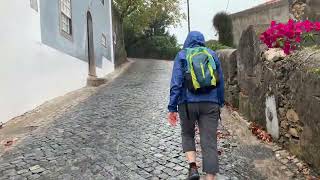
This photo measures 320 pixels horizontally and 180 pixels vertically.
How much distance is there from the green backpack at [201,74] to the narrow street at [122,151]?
46.3 inches

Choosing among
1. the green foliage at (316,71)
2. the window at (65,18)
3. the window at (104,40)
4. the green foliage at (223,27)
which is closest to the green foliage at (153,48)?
the window at (104,40)

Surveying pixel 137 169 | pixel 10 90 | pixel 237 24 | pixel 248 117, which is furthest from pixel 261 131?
pixel 237 24

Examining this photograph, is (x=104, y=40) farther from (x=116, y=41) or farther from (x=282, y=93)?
(x=282, y=93)

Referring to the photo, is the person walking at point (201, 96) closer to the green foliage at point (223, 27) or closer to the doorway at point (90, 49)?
the green foliage at point (223, 27)

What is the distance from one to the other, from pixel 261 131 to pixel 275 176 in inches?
75.3

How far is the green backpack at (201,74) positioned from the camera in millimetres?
4688

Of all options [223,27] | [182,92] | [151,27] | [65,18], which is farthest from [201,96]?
[151,27]

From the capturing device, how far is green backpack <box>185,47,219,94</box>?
4.69 metres

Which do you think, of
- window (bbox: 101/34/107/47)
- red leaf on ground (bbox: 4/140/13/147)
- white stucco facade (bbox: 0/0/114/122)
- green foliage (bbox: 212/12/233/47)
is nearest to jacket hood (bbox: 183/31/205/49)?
red leaf on ground (bbox: 4/140/13/147)

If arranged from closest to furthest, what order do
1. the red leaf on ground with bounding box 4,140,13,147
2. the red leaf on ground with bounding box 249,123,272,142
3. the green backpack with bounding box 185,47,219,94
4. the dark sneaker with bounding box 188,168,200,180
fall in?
the green backpack with bounding box 185,47,219,94 → the dark sneaker with bounding box 188,168,200,180 → the red leaf on ground with bounding box 249,123,272,142 → the red leaf on ground with bounding box 4,140,13,147

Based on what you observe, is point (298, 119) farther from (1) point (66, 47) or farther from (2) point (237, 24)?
(2) point (237, 24)

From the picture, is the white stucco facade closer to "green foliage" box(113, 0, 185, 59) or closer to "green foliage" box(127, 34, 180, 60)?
"green foliage" box(113, 0, 185, 59)

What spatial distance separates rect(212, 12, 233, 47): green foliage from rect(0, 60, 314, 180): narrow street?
733cm

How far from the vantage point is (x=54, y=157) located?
619cm
